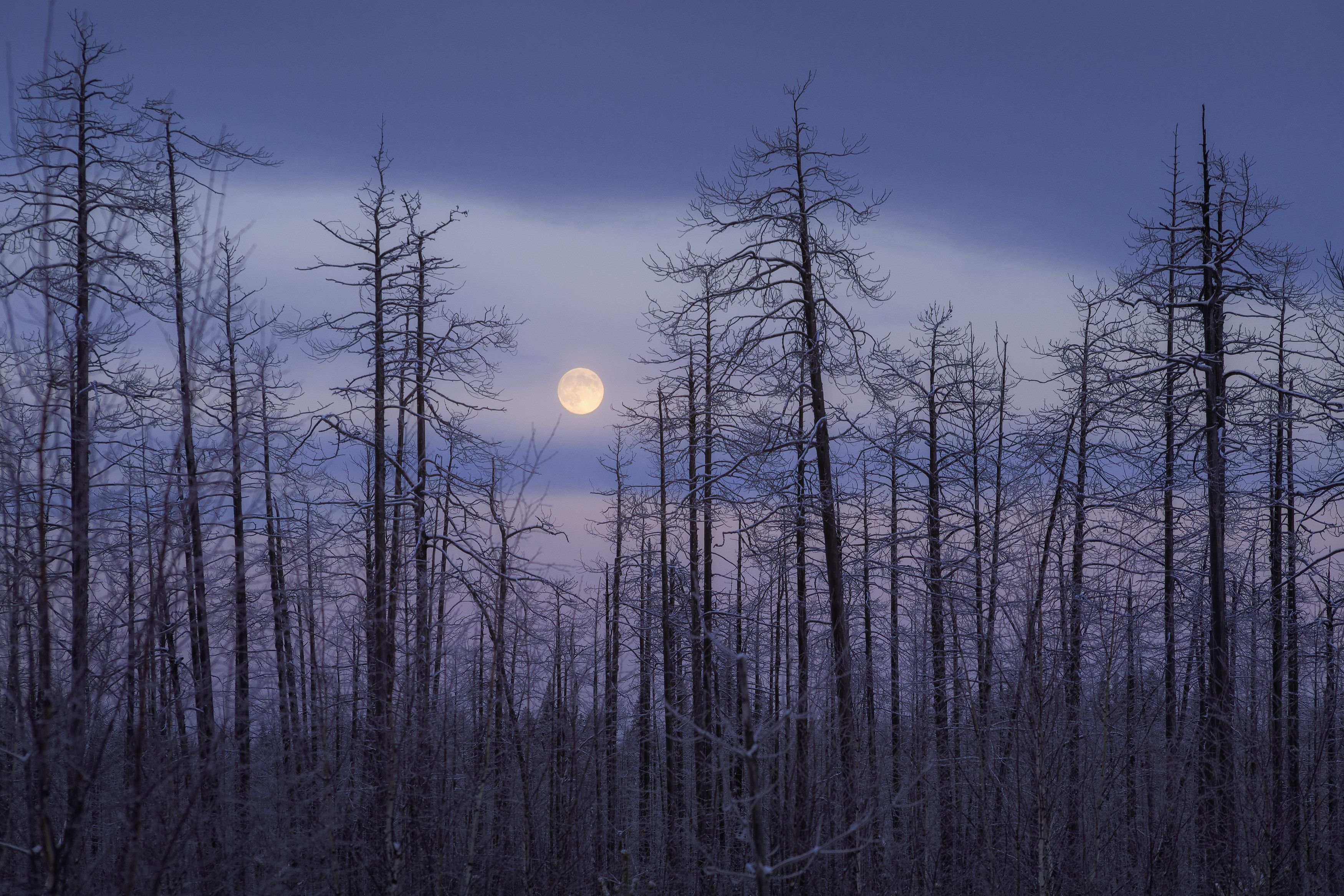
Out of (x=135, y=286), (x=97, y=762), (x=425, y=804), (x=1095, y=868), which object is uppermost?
(x=135, y=286)

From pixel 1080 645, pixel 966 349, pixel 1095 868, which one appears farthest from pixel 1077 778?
pixel 966 349

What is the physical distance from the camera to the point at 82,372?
14.1 meters

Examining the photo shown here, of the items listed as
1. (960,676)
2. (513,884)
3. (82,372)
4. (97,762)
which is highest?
(82,372)

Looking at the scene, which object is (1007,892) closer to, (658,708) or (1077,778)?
(1077,778)

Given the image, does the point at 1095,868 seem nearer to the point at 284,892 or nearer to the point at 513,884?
the point at 284,892

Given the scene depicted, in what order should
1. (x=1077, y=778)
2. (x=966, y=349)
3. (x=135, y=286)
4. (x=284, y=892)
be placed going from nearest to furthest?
1. (x=284, y=892)
2. (x=135, y=286)
3. (x=1077, y=778)
4. (x=966, y=349)

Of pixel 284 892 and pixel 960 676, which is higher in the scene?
pixel 960 676

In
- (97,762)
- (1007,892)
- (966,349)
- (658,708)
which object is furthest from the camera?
(966,349)

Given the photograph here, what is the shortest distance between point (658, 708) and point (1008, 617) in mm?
11416

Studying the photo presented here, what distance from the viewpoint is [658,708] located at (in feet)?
69.3

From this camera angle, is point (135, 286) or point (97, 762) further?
point (135, 286)

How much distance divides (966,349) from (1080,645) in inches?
344

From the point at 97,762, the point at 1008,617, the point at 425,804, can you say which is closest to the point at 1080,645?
the point at 1008,617

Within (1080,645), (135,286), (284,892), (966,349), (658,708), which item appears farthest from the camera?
(966,349)
